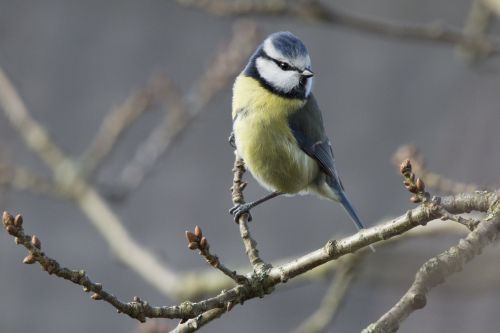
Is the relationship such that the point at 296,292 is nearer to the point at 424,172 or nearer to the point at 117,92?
the point at 117,92

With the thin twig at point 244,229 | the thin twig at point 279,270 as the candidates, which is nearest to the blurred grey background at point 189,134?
the thin twig at point 244,229

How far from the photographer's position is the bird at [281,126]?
7.34ft

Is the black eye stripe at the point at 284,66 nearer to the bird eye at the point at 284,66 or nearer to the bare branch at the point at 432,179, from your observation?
the bird eye at the point at 284,66

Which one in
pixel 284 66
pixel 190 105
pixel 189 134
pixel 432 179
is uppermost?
pixel 189 134

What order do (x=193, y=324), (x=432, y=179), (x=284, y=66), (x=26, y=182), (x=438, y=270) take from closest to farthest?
(x=438, y=270), (x=193, y=324), (x=432, y=179), (x=284, y=66), (x=26, y=182)

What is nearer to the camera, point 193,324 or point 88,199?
point 193,324

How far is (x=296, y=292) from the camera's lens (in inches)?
167

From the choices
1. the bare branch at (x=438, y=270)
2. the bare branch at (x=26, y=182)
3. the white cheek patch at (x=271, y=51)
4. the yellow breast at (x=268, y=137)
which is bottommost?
A: the bare branch at (x=438, y=270)

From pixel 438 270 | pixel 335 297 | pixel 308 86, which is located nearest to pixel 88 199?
pixel 308 86

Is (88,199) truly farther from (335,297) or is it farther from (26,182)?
(335,297)

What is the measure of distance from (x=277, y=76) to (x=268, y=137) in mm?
169

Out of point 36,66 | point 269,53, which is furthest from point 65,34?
point 269,53

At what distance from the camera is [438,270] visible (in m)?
1.04

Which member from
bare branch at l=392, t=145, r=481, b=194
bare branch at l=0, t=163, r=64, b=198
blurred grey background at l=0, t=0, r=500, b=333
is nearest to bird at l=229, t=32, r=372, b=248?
bare branch at l=392, t=145, r=481, b=194
